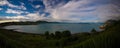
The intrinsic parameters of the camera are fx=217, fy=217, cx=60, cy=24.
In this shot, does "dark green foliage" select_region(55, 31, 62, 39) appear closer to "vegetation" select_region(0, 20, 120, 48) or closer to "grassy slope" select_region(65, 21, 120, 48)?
"vegetation" select_region(0, 20, 120, 48)

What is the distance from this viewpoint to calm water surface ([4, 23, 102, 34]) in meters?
2.70

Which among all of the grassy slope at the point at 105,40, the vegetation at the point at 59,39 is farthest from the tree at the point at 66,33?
the grassy slope at the point at 105,40

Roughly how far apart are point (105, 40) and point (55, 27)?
657 millimetres

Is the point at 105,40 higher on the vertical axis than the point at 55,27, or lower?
lower

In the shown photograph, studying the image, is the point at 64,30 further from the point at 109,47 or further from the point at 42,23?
the point at 109,47

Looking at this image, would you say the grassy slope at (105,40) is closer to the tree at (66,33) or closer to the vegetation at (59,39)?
the vegetation at (59,39)

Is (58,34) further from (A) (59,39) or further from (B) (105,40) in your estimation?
(B) (105,40)

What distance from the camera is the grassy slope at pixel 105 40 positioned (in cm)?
272

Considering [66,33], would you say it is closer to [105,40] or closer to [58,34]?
[58,34]

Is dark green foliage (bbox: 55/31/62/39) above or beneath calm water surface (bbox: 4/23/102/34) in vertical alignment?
beneath

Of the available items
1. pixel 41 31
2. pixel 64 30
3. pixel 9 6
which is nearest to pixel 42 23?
pixel 41 31

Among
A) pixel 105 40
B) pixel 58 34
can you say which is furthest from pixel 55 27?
pixel 105 40

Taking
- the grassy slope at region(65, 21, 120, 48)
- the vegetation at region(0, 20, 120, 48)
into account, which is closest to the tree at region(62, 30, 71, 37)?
the vegetation at region(0, 20, 120, 48)

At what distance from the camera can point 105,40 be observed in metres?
2.76
